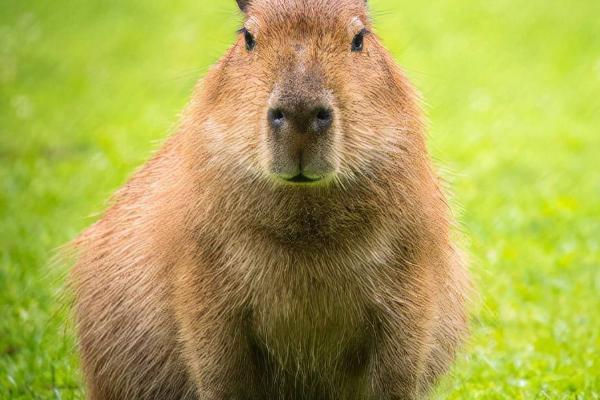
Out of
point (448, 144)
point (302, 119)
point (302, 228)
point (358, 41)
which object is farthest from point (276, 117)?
point (448, 144)

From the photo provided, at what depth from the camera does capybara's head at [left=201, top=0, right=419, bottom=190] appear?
288 cm

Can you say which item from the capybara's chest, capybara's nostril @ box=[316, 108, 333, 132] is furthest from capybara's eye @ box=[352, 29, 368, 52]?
the capybara's chest

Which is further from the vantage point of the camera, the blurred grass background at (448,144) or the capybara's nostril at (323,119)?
the blurred grass background at (448,144)

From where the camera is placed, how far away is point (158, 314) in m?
3.77

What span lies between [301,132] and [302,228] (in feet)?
1.43

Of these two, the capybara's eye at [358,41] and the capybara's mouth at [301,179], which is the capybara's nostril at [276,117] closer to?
the capybara's mouth at [301,179]

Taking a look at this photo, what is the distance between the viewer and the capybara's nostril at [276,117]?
9.43 feet

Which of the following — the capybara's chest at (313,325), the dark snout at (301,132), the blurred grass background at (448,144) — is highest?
the dark snout at (301,132)

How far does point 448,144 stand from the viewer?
32.8 ft

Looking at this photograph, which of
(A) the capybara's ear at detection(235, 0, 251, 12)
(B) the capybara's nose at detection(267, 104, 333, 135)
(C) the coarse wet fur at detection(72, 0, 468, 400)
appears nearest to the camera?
(B) the capybara's nose at detection(267, 104, 333, 135)

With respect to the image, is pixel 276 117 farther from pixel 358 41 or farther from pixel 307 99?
pixel 358 41

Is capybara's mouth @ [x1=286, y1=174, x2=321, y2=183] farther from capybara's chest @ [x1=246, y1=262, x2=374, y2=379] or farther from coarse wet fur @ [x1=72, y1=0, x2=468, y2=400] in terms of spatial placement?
capybara's chest @ [x1=246, y1=262, x2=374, y2=379]

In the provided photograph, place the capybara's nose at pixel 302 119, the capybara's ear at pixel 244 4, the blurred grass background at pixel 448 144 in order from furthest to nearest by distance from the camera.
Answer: the blurred grass background at pixel 448 144
the capybara's ear at pixel 244 4
the capybara's nose at pixel 302 119

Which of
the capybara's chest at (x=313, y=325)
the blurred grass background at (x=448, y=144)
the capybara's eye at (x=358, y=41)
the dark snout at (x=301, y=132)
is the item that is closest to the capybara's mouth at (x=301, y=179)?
the dark snout at (x=301, y=132)
